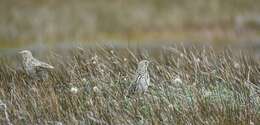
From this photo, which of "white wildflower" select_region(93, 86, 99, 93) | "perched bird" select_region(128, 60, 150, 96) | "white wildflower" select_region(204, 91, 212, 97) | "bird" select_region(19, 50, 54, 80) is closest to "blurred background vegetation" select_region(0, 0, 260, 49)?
"bird" select_region(19, 50, 54, 80)

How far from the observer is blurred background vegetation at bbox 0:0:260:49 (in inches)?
1107

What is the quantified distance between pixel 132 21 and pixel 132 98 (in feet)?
72.6

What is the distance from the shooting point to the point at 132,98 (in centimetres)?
788

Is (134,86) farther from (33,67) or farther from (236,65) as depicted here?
(236,65)

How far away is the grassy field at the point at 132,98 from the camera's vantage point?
24.4 feet

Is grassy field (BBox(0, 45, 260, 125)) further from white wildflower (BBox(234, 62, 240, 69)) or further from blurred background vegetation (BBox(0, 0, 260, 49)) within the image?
blurred background vegetation (BBox(0, 0, 260, 49))

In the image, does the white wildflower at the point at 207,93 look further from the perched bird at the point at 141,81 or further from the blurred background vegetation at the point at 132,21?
the blurred background vegetation at the point at 132,21

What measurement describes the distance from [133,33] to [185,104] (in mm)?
21826

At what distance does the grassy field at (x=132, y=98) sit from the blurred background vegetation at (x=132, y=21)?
56.9ft

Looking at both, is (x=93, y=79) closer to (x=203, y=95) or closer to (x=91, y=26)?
(x=203, y=95)

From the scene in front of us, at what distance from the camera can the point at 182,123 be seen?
24.1 ft

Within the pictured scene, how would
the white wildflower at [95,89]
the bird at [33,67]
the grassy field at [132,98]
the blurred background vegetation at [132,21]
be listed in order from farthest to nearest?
the blurred background vegetation at [132,21] < the bird at [33,67] < the white wildflower at [95,89] < the grassy field at [132,98]

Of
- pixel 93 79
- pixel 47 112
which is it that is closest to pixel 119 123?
pixel 47 112

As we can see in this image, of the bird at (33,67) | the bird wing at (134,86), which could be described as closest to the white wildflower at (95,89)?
the bird wing at (134,86)
